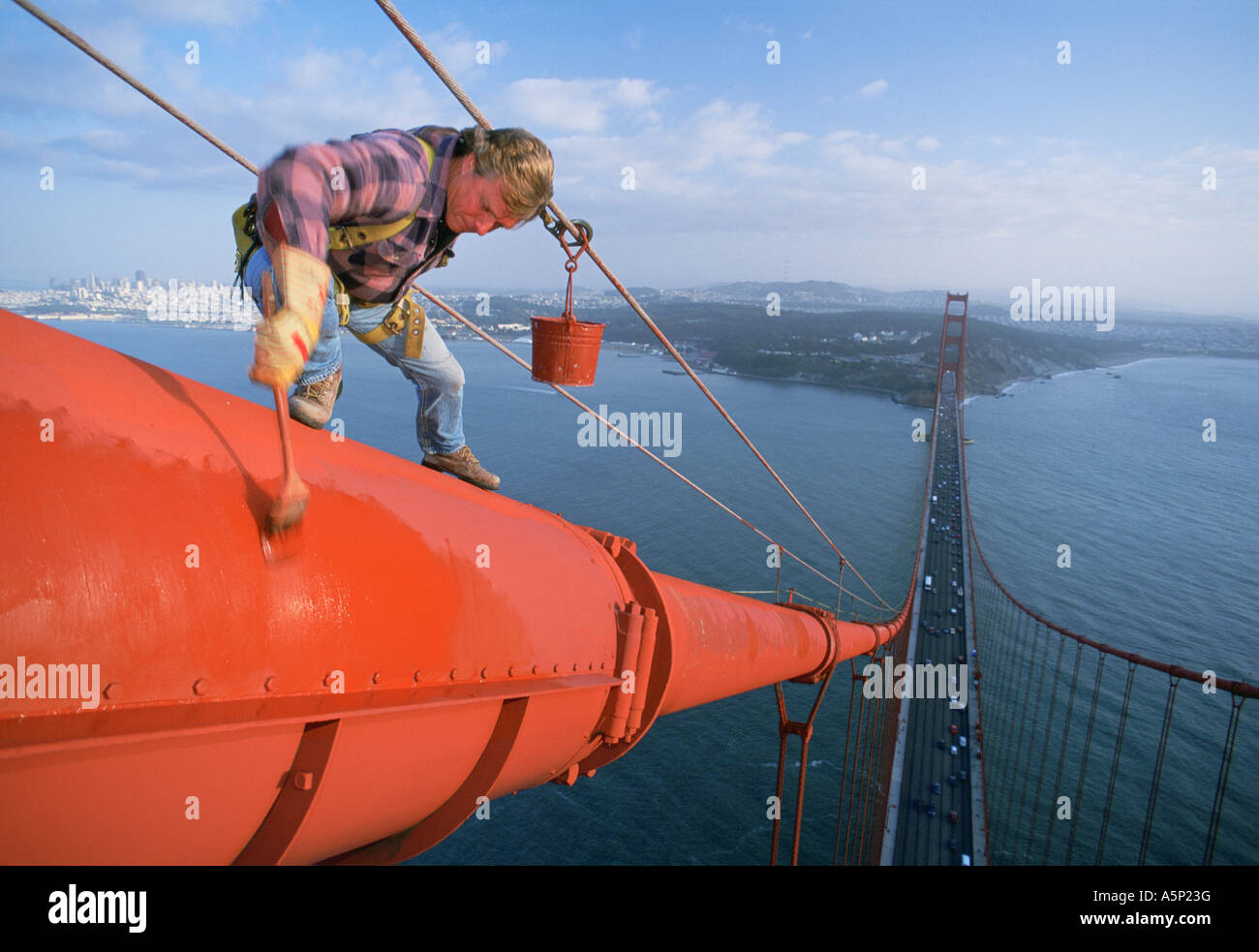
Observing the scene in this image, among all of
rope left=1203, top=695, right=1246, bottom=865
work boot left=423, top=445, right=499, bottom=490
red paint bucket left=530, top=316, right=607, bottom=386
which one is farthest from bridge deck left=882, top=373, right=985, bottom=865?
work boot left=423, top=445, right=499, bottom=490

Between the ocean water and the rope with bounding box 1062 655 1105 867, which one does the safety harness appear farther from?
the ocean water

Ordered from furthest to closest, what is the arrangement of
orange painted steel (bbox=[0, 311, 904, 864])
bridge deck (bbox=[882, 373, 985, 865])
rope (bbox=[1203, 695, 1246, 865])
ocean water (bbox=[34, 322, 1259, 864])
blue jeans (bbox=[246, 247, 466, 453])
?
ocean water (bbox=[34, 322, 1259, 864]) → bridge deck (bbox=[882, 373, 985, 865]) → rope (bbox=[1203, 695, 1246, 865]) → blue jeans (bbox=[246, 247, 466, 453]) → orange painted steel (bbox=[0, 311, 904, 864])

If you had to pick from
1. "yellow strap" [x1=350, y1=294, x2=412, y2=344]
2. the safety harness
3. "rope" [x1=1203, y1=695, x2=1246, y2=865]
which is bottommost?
"rope" [x1=1203, y1=695, x2=1246, y2=865]

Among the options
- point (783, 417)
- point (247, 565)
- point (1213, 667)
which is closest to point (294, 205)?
point (247, 565)

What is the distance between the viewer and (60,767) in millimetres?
1264

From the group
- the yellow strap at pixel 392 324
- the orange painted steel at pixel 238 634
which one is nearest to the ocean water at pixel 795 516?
the yellow strap at pixel 392 324

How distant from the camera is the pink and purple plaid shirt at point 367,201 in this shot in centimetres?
172

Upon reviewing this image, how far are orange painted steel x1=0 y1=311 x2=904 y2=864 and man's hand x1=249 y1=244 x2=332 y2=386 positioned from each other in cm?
22

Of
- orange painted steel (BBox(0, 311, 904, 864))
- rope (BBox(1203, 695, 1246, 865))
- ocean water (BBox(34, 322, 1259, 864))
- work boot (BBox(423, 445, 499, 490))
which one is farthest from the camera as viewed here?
ocean water (BBox(34, 322, 1259, 864))

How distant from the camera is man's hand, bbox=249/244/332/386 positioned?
162 cm

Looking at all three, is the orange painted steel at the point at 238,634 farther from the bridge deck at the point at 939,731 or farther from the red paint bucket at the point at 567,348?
the bridge deck at the point at 939,731

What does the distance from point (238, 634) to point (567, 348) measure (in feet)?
10.3

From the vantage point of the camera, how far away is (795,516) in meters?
57.2

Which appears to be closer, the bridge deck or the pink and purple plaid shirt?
the pink and purple plaid shirt
